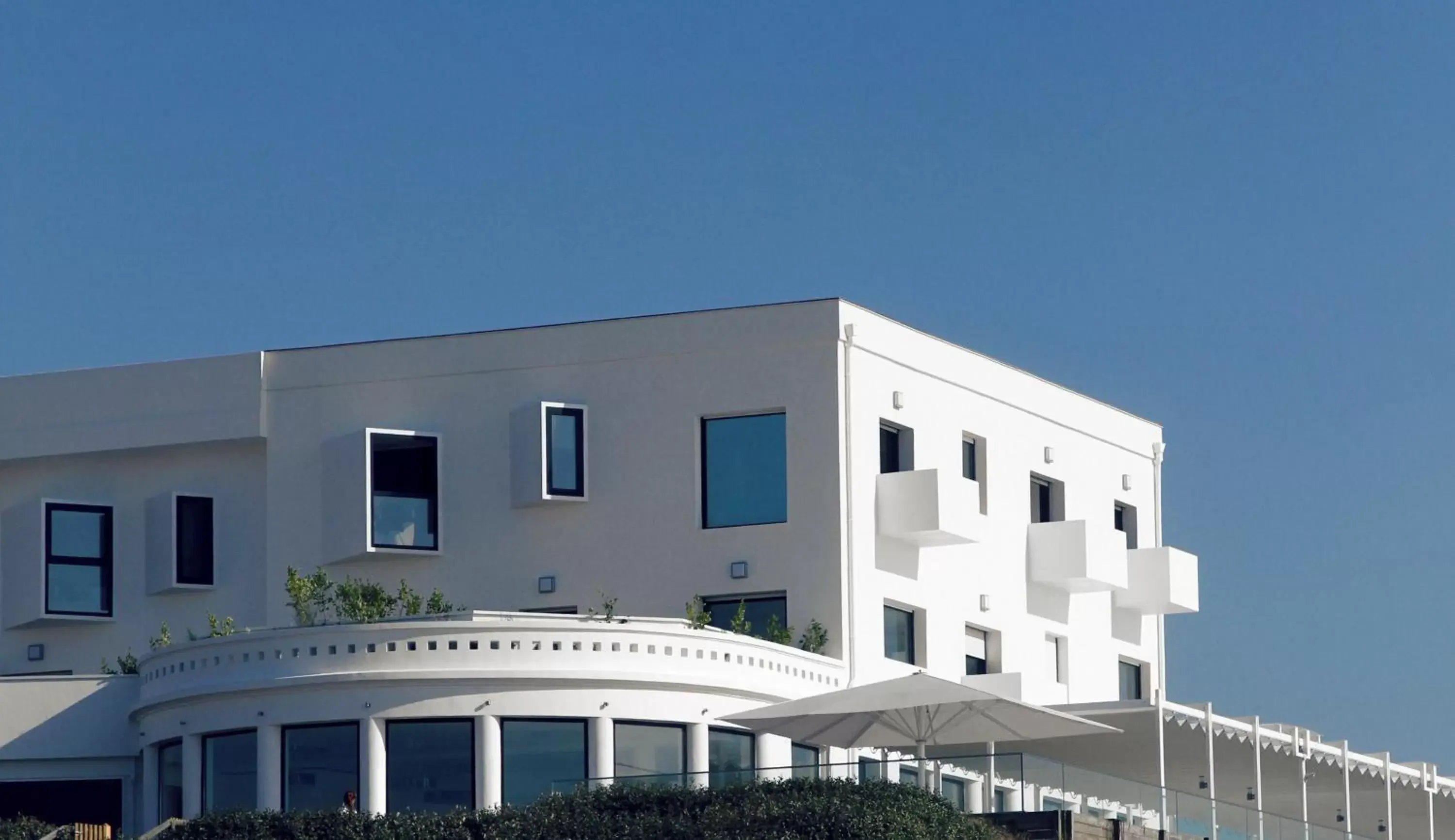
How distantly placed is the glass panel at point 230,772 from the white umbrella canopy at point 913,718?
6.25 metres

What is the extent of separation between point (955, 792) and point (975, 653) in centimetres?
982

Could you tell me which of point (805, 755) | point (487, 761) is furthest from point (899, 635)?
point (487, 761)

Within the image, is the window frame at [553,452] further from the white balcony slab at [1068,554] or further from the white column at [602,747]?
the white balcony slab at [1068,554]

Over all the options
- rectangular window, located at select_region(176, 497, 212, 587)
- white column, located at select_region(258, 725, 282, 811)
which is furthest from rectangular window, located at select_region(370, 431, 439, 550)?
white column, located at select_region(258, 725, 282, 811)

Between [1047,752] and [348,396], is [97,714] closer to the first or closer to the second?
[348,396]

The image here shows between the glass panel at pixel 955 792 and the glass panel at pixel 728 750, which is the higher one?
the glass panel at pixel 728 750

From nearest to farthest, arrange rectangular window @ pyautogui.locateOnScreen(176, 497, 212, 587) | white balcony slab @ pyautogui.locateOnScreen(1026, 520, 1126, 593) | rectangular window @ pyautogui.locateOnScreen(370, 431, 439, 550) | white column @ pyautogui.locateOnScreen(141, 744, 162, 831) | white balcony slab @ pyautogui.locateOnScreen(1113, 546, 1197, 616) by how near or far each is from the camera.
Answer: white column @ pyautogui.locateOnScreen(141, 744, 162, 831) < rectangular window @ pyautogui.locateOnScreen(370, 431, 439, 550) < rectangular window @ pyautogui.locateOnScreen(176, 497, 212, 587) < white balcony slab @ pyautogui.locateOnScreen(1026, 520, 1126, 593) < white balcony slab @ pyautogui.locateOnScreen(1113, 546, 1197, 616)

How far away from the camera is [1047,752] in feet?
133

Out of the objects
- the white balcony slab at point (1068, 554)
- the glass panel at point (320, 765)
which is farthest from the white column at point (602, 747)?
the white balcony slab at point (1068, 554)

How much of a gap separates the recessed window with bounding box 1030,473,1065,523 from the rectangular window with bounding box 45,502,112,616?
14757 mm

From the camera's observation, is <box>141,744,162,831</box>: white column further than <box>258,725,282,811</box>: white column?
Yes

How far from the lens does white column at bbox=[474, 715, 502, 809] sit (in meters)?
34.5

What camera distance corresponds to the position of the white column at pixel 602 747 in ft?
115

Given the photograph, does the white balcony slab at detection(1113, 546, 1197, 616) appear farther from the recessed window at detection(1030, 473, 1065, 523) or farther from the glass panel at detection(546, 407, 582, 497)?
the glass panel at detection(546, 407, 582, 497)
